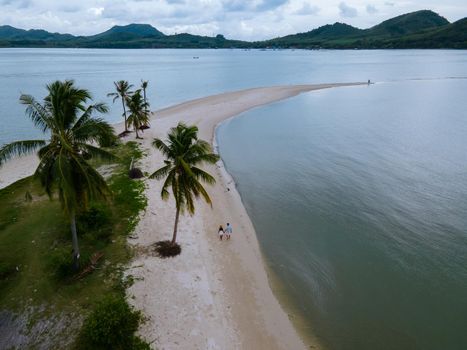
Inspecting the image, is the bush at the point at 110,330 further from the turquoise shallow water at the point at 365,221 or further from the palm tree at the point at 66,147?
the turquoise shallow water at the point at 365,221

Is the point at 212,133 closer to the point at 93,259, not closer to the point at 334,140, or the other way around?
the point at 334,140

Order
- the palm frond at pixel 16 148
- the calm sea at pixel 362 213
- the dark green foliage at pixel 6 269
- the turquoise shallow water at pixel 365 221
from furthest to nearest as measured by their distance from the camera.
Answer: the dark green foliage at pixel 6 269, the calm sea at pixel 362 213, the turquoise shallow water at pixel 365 221, the palm frond at pixel 16 148

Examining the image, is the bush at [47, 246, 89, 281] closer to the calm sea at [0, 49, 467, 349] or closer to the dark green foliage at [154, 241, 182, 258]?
the dark green foliage at [154, 241, 182, 258]

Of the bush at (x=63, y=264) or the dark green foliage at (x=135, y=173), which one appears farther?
the dark green foliage at (x=135, y=173)

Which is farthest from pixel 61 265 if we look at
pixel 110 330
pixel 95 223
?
pixel 110 330

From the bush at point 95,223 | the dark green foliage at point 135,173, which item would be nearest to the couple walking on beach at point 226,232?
the bush at point 95,223

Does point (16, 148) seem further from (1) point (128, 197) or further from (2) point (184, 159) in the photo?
(1) point (128, 197)
